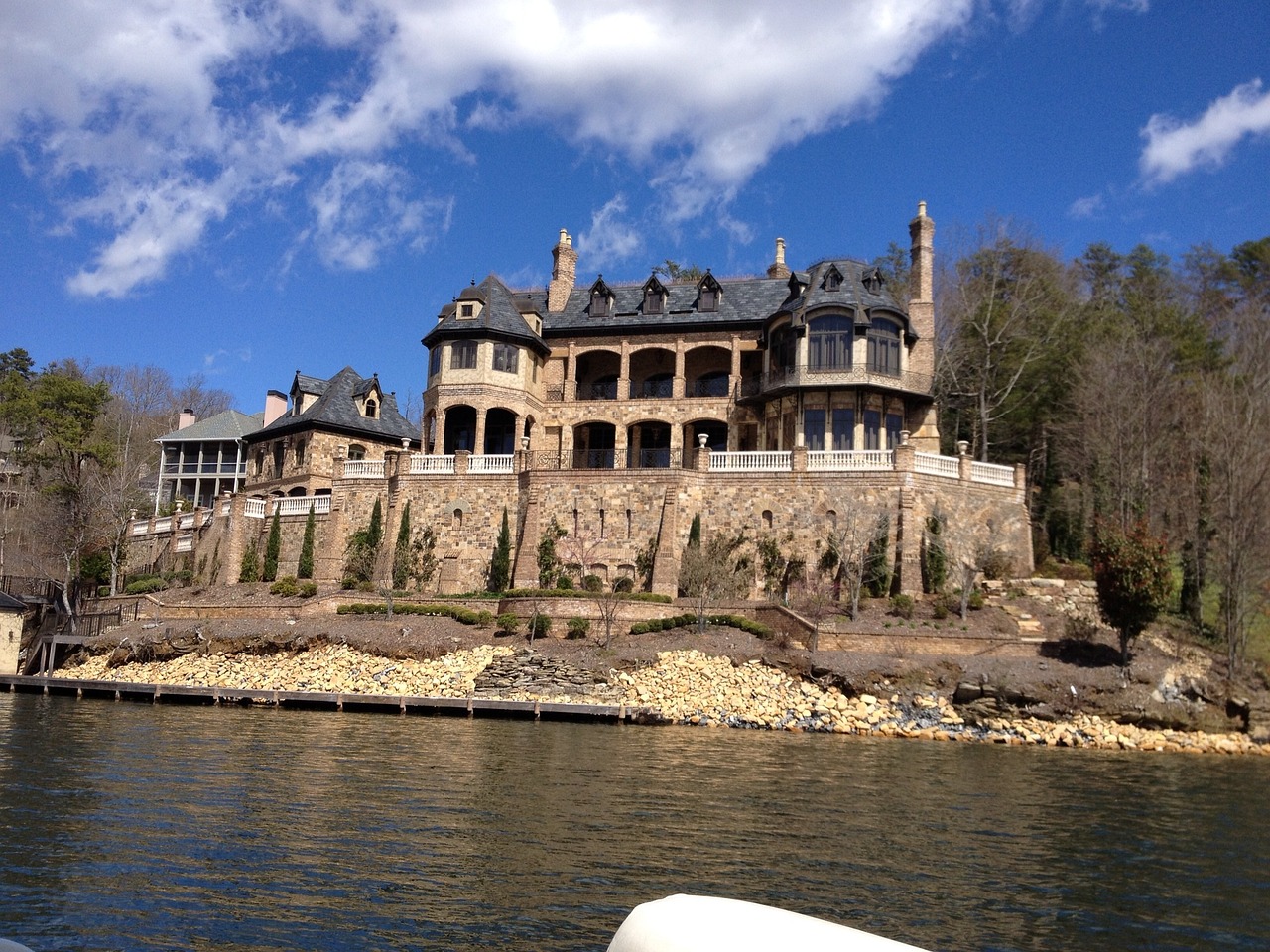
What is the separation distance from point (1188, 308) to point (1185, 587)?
22.6m

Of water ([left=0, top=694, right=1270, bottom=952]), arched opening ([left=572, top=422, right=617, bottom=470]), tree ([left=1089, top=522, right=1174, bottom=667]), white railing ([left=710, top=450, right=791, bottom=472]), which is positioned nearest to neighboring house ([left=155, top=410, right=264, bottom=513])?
arched opening ([left=572, top=422, right=617, bottom=470])

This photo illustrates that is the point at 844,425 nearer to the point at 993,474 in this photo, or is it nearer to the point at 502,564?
the point at 993,474

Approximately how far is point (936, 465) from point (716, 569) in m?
9.09

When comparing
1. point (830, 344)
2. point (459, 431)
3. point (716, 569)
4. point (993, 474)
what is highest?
point (830, 344)

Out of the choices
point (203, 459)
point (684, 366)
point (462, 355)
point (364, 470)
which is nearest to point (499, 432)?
point (462, 355)

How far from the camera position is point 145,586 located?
46625 mm

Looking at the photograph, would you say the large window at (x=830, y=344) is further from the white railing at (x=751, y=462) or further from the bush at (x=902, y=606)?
the bush at (x=902, y=606)

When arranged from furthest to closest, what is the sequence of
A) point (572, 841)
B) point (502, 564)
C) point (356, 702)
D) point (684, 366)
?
1. point (684, 366)
2. point (502, 564)
3. point (356, 702)
4. point (572, 841)

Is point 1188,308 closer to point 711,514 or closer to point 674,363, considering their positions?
point 674,363

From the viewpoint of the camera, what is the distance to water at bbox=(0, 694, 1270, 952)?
38.8 ft

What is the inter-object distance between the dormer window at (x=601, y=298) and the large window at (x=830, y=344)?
11.1 metres

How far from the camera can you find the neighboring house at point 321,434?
51.5 m

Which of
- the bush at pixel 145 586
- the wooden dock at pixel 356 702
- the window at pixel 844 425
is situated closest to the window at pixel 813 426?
the window at pixel 844 425

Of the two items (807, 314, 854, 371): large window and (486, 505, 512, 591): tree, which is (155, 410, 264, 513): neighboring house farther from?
(807, 314, 854, 371): large window
